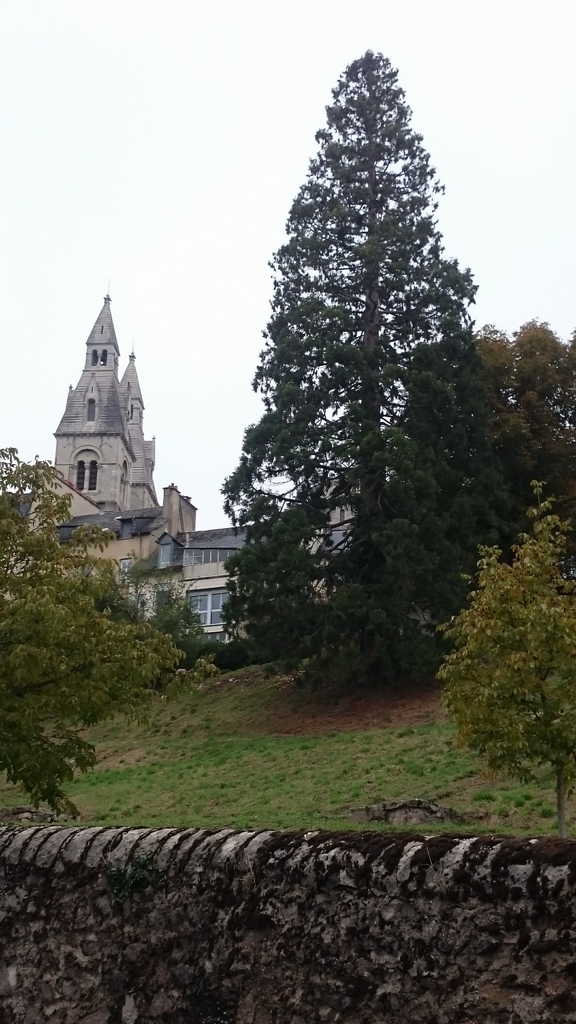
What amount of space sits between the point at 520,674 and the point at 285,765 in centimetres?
1191

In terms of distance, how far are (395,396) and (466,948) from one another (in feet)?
93.0

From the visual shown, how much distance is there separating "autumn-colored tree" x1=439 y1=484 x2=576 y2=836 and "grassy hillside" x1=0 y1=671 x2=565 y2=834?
236 centimetres

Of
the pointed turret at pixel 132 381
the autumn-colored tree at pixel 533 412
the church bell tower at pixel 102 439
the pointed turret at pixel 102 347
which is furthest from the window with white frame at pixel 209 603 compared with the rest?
the pointed turret at pixel 132 381

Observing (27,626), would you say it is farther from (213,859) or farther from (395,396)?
(395,396)

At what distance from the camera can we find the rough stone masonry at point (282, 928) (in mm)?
4941

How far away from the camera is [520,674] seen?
1330 cm

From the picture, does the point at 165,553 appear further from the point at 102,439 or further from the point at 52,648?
the point at 102,439

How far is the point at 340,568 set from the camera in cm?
3086

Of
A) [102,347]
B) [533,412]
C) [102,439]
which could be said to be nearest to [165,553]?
[533,412]

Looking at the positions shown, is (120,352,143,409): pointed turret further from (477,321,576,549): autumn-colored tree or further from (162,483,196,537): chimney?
(477,321,576,549): autumn-colored tree

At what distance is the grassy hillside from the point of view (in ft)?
60.2

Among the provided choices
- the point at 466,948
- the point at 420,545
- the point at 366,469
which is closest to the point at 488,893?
the point at 466,948

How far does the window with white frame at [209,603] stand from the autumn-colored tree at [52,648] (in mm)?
41205

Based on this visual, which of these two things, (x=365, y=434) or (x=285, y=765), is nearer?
(x=285, y=765)
